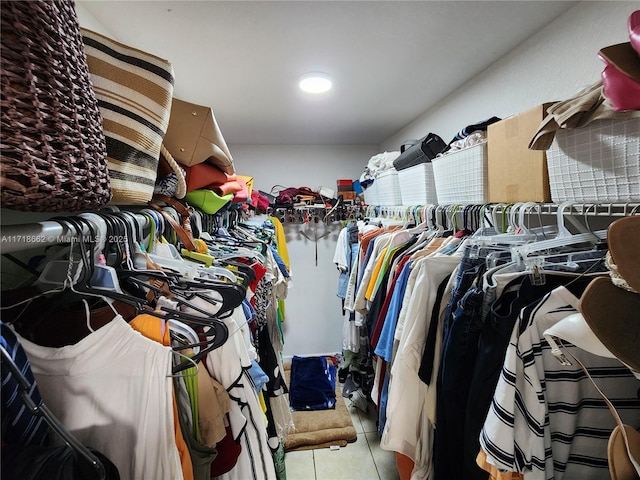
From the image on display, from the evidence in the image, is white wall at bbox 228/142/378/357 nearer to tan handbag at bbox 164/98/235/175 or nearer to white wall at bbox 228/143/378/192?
white wall at bbox 228/143/378/192

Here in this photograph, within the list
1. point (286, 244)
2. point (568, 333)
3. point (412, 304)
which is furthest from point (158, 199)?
point (286, 244)

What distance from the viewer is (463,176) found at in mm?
1257

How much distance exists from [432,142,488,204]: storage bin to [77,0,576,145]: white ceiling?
0.47 meters

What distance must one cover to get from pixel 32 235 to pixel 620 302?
83cm

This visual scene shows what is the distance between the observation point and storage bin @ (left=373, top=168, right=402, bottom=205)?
2070 millimetres

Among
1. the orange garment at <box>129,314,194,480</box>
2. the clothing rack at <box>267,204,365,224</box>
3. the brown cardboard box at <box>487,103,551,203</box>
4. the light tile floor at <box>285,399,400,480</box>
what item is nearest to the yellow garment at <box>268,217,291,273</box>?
the clothing rack at <box>267,204,365,224</box>

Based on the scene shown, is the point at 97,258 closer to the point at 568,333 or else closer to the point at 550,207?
the point at 568,333

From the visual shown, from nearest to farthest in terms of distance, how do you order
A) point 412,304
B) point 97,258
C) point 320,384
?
point 97,258, point 412,304, point 320,384

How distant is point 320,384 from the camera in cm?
264

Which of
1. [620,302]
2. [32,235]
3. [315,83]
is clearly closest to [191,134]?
[32,235]

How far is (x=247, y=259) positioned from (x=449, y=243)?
2.61 feet

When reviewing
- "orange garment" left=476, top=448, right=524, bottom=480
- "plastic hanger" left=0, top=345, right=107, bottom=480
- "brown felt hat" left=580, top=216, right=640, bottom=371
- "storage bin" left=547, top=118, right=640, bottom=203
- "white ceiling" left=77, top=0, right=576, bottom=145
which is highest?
"white ceiling" left=77, top=0, right=576, bottom=145

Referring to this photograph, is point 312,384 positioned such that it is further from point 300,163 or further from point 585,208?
point 585,208

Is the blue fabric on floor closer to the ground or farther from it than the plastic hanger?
closer to the ground
